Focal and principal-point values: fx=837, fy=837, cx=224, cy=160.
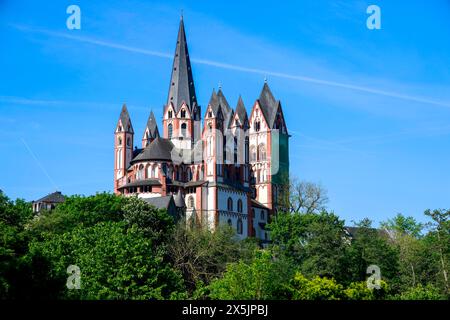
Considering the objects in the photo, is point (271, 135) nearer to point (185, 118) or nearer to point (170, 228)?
point (185, 118)

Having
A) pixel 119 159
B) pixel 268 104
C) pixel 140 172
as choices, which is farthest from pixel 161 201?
pixel 268 104

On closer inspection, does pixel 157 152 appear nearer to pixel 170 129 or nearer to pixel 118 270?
pixel 170 129

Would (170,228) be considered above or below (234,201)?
below

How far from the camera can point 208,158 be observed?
89875 millimetres

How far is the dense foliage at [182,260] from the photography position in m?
39.4

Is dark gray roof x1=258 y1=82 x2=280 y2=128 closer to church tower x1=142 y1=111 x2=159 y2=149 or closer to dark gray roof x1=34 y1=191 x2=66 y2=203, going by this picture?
church tower x1=142 y1=111 x2=159 y2=149

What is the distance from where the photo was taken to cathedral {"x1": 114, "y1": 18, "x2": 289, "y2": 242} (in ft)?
292

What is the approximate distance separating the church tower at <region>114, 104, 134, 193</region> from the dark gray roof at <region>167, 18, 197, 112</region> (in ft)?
19.2

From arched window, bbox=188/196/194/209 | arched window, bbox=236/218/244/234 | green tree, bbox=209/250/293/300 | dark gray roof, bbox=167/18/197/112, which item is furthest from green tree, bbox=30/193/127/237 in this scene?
dark gray roof, bbox=167/18/197/112

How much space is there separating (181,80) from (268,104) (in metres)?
11.2

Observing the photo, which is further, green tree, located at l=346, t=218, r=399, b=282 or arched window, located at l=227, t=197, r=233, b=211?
arched window, located at l=227, t=197, r=233, b=211

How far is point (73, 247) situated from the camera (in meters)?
46.0

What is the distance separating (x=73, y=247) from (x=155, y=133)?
58.7m
